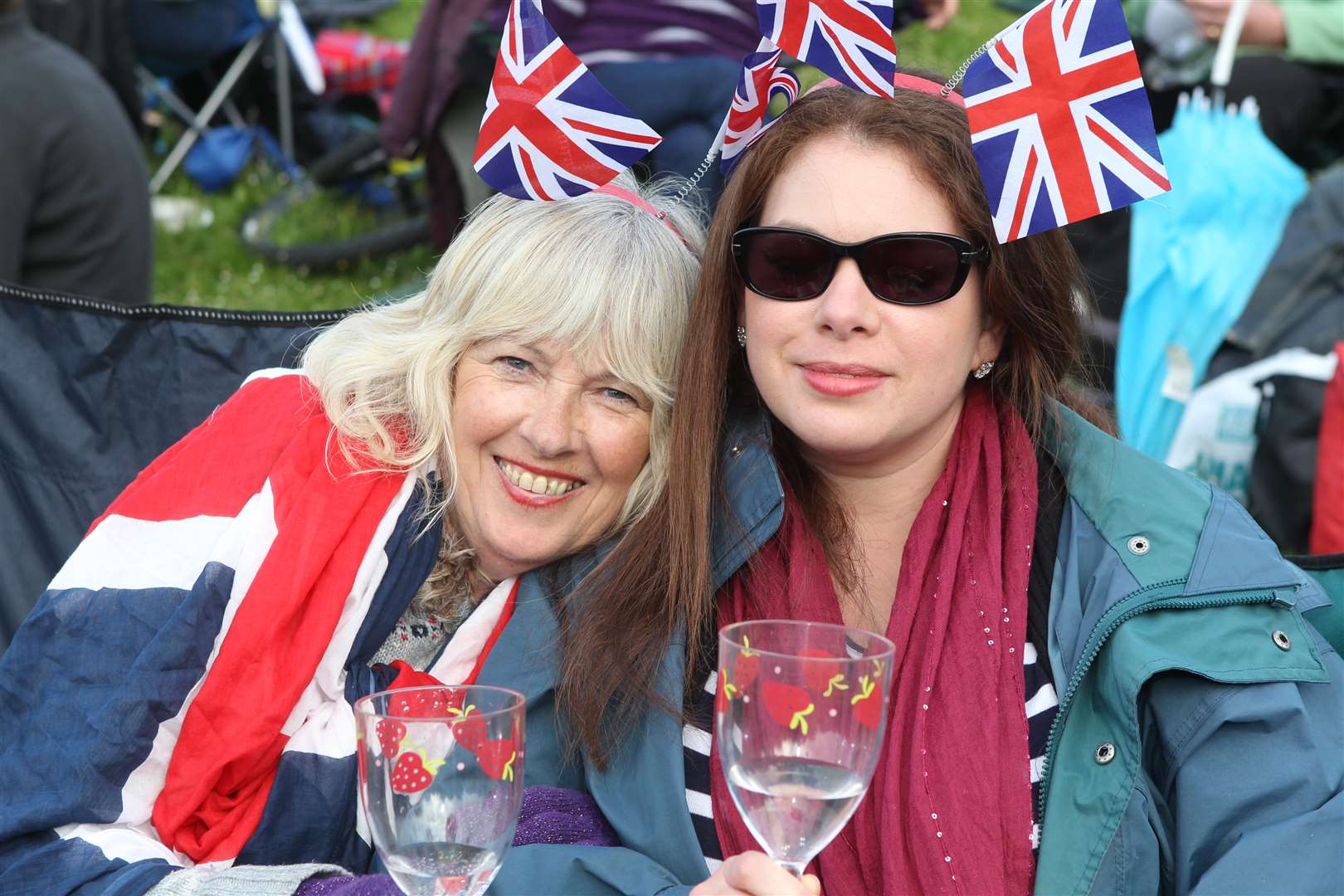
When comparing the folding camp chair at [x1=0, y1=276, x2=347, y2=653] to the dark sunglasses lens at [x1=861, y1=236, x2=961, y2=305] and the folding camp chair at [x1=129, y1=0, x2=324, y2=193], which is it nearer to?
the dark sunglasses lens at [x1=861, y1=236, x2=961, y2=305]

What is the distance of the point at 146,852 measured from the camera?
2.37 meters

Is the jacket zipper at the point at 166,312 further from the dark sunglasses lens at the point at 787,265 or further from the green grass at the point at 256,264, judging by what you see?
the green grass at the point at 256,264

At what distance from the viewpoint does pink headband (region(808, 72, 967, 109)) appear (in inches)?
101

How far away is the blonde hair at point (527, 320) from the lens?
266cm

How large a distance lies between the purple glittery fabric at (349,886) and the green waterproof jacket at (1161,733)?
0.20 m

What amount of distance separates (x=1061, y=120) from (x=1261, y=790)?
1.04m

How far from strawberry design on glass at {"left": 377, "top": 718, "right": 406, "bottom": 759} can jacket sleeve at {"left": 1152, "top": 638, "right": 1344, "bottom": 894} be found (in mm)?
1157

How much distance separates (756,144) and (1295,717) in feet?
4.11

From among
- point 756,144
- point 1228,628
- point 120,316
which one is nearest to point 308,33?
point 120,316

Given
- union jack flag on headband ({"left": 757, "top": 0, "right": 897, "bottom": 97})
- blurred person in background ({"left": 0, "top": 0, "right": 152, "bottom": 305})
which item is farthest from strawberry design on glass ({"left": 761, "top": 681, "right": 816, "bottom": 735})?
blurred person in background ({"left": 0, "top": 0, "right": 152, "bottom": 305})

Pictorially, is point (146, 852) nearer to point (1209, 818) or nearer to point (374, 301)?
point (374, 301)

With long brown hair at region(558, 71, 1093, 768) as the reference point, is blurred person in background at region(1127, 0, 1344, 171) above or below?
above

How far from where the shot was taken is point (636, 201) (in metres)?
2.84

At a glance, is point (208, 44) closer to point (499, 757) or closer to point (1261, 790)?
point (499, 757)
